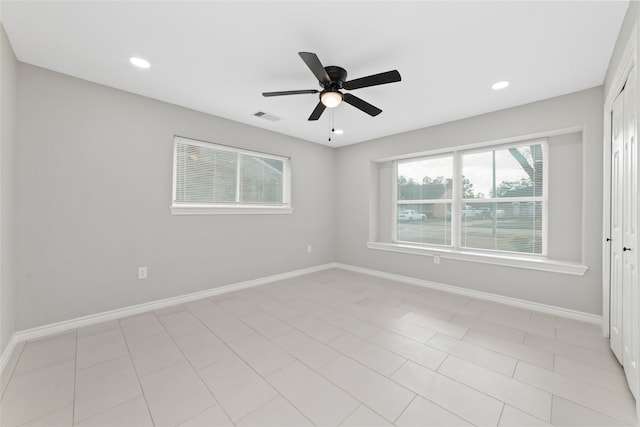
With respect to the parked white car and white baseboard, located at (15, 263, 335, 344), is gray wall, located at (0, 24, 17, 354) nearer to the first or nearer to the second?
white baseboard, located at (15, 263, 335, 344)

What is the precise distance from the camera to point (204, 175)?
12.0 feet

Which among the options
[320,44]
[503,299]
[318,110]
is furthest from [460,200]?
[320,44]

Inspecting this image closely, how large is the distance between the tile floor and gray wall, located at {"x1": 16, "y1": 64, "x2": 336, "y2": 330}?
1.48ft

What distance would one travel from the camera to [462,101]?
3.16 m

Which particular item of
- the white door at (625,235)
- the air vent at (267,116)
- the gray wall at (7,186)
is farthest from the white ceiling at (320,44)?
the white door at (625,235)

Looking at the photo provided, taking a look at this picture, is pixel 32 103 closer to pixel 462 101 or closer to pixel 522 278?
pixel 462 101

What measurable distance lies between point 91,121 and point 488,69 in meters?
4.05

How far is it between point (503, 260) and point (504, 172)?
124 centimetres

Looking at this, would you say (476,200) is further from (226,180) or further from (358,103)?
(226,180)

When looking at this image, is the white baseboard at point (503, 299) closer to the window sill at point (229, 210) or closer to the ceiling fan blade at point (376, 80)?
the window sill at point (229, 210)

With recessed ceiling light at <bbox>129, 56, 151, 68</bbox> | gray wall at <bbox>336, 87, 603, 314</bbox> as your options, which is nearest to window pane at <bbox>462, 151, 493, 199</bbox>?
gray wall at <bbox>336, 87, 603, 314</bbox>

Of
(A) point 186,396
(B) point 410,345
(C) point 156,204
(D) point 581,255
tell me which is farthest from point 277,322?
(D) point 581,255

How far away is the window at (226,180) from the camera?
3.45 m

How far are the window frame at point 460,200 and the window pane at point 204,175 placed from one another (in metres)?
2.95
